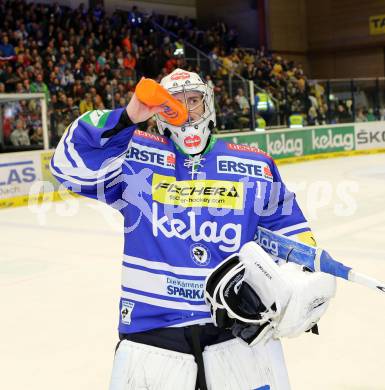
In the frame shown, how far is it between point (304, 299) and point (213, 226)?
0.36m

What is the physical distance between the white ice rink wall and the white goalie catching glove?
917 cm

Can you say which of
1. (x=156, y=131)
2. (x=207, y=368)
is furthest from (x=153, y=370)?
(x=156, y=131)

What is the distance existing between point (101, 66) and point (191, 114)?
14.1m

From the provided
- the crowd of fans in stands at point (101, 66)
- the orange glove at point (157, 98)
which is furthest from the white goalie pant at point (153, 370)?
the crowd of fans in stands at point (101, 66)

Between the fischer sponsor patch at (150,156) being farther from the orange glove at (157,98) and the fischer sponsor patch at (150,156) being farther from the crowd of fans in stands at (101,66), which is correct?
the crowd of fans in stands at (101,66)

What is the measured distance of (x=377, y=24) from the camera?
25.2m

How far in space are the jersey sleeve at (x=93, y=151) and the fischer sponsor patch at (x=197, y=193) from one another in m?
0.14

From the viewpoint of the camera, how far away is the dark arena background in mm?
3816

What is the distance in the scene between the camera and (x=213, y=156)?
6.68ft

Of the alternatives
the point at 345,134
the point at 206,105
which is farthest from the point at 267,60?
the point at 206,105

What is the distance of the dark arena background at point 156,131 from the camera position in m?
3.82

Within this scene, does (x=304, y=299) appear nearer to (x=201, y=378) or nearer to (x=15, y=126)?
(x=201, y=378)

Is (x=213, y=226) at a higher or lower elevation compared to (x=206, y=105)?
lower

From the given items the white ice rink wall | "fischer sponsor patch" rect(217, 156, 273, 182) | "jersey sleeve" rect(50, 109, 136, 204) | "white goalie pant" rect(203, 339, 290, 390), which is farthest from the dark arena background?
"jersey sleeve" rect(50, 109, 136, 204)
